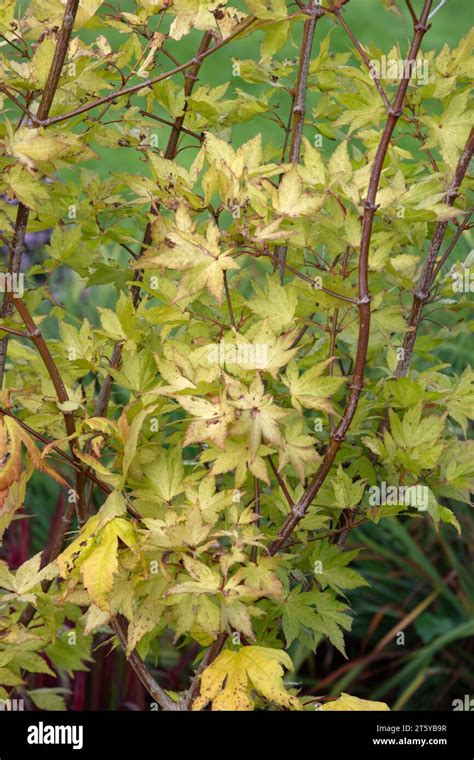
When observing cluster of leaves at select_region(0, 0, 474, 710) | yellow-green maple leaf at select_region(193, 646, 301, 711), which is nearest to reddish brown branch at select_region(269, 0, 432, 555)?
cluster of leaves at select_region(0, 0, 474, 710)

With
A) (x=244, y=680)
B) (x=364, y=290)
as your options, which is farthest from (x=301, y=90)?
(x=244, y=680)

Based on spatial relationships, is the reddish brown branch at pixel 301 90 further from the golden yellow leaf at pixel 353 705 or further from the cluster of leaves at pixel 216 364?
the golden yellow leaf at pixel 353 705

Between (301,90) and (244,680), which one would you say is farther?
(301,90)

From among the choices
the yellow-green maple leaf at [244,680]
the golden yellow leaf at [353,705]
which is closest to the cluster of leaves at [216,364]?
the yellow-green maple leaf at [244,680]

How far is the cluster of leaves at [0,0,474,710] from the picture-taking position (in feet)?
4.40

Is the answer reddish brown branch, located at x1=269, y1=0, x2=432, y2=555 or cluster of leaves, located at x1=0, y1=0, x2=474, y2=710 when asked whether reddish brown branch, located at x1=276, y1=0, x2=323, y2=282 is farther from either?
reddish brown branch, located at x1=269, y1=0, x2=432, y2=555

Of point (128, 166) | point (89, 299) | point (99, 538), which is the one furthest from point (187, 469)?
point (128, 166)

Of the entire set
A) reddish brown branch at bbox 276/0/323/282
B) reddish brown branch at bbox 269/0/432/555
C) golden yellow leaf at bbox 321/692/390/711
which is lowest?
golden yellow leaf at bbox 321/692/390/711

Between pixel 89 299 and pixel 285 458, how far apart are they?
2.80 m

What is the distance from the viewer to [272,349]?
52.3 inches

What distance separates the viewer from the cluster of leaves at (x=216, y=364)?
134 cm

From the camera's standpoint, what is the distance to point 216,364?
136 cm

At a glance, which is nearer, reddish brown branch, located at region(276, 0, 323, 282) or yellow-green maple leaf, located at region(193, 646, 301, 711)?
yellow-green maple leaf, located at region(193, 646, 301, 711)

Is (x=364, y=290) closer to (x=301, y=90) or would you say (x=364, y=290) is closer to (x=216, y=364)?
(x=216, y=364)
